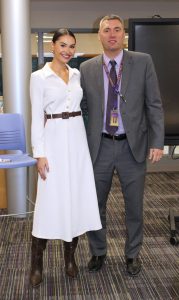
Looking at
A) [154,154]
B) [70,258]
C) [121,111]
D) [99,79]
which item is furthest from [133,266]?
[99,79]

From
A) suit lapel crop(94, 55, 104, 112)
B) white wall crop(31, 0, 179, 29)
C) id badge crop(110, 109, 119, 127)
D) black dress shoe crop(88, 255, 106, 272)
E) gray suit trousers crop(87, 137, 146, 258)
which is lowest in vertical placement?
black dress shoe crop(88, 255, 106, 272)

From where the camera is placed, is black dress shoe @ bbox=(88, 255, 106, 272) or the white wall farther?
the white wall

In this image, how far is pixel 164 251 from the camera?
2.98 meters

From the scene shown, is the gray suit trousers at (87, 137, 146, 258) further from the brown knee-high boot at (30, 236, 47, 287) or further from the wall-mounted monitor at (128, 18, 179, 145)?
the wall-mounted monitor at (128, 18, 179, 145)

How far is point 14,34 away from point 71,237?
84.5 inches

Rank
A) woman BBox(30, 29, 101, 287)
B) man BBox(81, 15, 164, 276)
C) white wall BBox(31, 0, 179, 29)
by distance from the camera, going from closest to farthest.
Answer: woman BBox(30, 29, 101, 287)
man BBox(81, 15, 164, 276)
white wall BBox(31, 0, 179, 29)

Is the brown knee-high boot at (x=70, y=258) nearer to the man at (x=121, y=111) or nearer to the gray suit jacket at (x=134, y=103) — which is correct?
the man at (x=121, y=111)

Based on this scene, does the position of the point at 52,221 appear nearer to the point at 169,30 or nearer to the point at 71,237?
the point at 71,237

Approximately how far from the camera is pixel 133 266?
102 inches

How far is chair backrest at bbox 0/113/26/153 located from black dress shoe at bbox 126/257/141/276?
1.44 metres

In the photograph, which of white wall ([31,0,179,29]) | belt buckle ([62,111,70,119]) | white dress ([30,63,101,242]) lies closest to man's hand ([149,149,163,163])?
white dress ([30,63,101,242])

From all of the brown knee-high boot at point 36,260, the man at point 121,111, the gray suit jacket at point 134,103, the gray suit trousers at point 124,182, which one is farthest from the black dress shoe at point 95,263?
the gray suit jacket at point 134,103

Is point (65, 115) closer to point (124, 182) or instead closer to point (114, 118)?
point (114, 118)

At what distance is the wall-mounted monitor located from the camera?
109 inches
